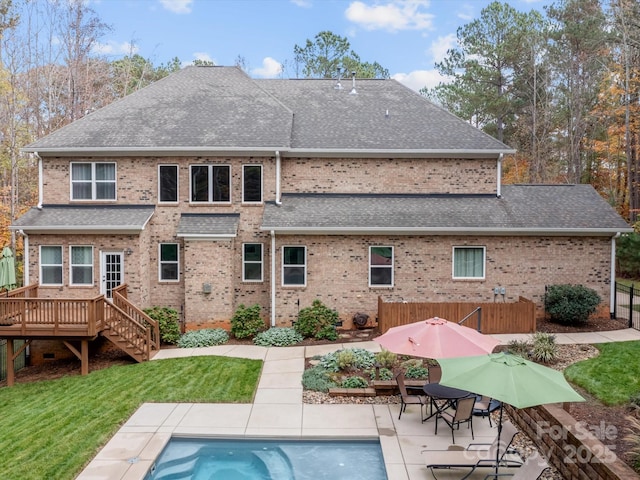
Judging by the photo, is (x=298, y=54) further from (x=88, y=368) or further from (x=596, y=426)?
(x=596, y=426)

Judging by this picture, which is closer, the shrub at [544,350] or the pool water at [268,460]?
the pool water at [268,460]

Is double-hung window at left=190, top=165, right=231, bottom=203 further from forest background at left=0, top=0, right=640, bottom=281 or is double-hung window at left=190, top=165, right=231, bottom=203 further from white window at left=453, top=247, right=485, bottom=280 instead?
forest background at left=0, top=0, right=640, bottom=281

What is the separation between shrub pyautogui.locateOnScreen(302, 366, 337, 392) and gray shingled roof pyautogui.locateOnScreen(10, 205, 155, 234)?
25.9 feet

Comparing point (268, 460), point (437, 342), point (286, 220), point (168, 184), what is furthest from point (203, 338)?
point (437, 342)

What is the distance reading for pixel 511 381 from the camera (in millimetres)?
6504

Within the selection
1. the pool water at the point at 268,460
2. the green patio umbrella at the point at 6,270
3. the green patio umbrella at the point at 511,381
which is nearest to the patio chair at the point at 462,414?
the pool water at the point at 268,460

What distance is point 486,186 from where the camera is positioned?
60.6ft

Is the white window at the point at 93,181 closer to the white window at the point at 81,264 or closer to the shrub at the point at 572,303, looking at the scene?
the white window at the point at 81,264

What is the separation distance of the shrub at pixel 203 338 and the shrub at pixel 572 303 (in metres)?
11.2

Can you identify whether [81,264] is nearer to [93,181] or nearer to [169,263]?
[169,263]

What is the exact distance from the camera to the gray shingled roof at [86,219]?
635 inches

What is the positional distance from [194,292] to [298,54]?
1214 inches

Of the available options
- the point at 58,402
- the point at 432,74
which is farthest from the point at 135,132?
the point at 432,74

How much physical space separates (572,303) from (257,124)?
12853mm
